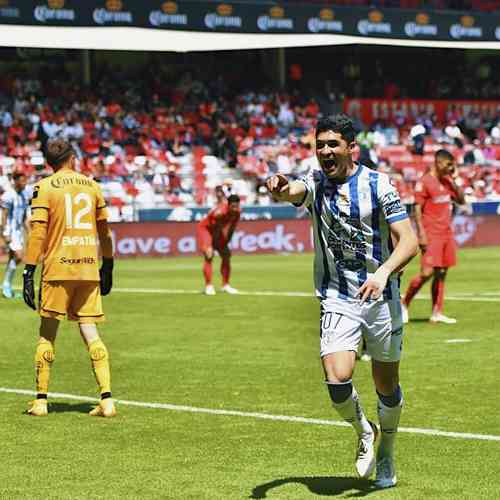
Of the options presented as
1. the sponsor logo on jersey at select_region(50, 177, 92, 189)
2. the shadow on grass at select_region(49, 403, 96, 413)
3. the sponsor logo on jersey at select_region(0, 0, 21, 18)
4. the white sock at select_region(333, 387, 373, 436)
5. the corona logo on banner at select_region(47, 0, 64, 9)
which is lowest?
the shadow on grass at select_region(49, 403, 96, 413)

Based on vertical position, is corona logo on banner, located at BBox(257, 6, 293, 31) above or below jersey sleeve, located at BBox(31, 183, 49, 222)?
above

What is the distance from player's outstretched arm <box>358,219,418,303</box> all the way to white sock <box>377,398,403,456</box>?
2.43ft

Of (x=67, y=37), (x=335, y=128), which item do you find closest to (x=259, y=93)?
(x=67, y=37)

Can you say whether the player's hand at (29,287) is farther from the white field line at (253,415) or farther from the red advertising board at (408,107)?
the red advertising board at (408,107)

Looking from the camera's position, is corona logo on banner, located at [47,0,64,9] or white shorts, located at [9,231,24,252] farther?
corona logo on banner, located at [47,0,64,9]

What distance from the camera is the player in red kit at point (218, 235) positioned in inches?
893

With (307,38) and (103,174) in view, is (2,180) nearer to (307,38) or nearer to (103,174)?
(103,174)

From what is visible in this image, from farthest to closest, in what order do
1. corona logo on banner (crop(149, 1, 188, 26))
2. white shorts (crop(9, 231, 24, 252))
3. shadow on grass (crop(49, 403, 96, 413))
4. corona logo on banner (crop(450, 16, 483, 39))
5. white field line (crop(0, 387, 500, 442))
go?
corona logo on banner (crop(450, 16, 483, 39)), corona logo on banner (crop(149, 1, 188, 26)), white shorts (crop(9, 231, 24, 252)), shadow on grass (crop(49, 403, 96, 413)), white field line (crop(0, 387, 500, 442))

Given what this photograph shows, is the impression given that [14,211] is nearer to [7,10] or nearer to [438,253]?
[438,253]

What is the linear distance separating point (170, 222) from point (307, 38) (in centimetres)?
1347

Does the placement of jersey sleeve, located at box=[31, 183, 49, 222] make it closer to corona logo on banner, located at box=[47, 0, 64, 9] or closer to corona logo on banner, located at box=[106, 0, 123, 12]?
corona logo on banner, located at box=[47, 0, 64, 9]

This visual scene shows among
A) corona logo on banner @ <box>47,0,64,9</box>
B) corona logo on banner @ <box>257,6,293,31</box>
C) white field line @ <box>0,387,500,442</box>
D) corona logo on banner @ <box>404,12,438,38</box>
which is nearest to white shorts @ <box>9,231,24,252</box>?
white field line @ <box>0,387,500,442</box>

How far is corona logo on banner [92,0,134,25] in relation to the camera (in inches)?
1667

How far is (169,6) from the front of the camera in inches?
1721
